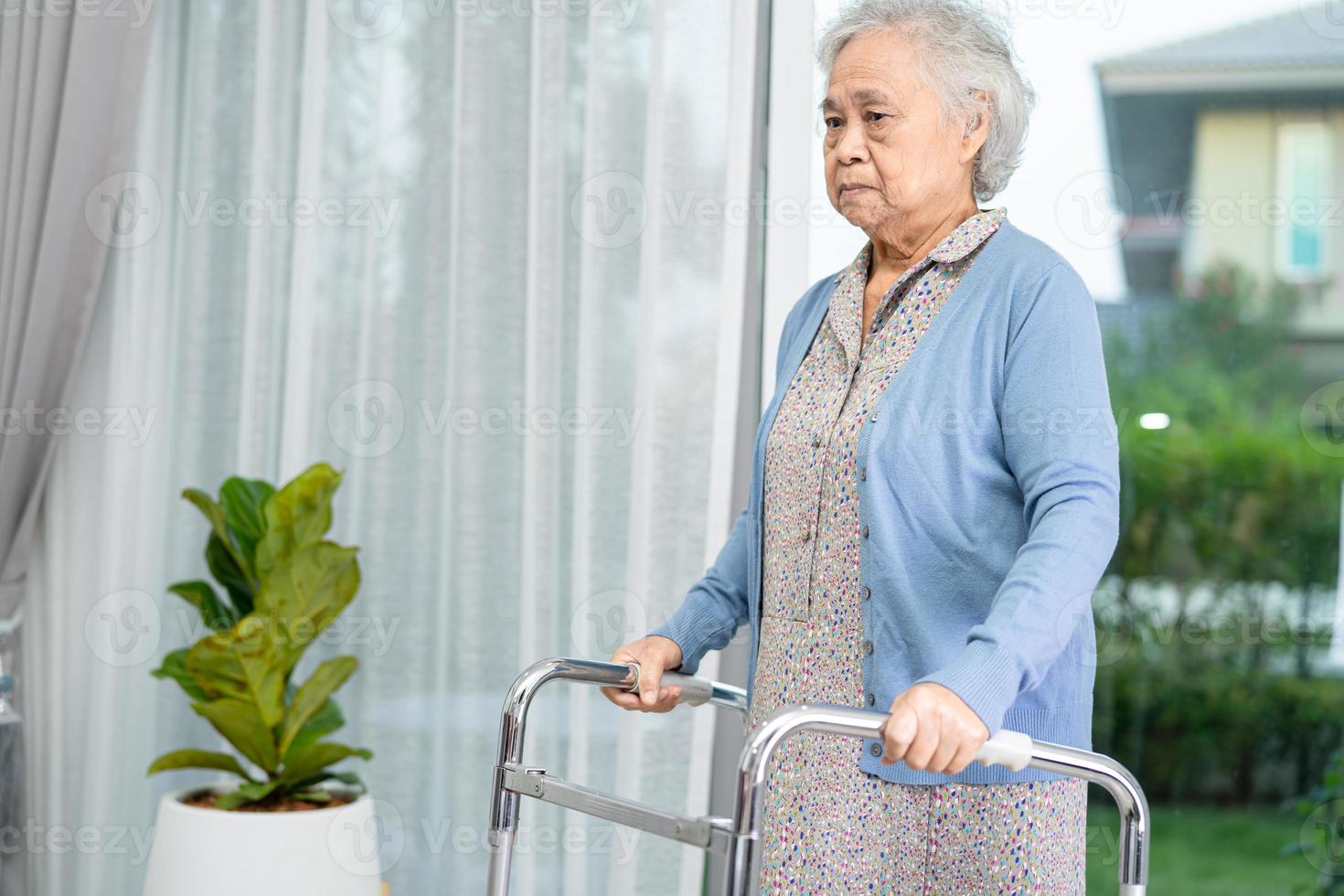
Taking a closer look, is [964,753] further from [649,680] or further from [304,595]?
[304,595]

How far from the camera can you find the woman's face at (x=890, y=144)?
1.32 m

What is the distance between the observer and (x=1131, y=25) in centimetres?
242

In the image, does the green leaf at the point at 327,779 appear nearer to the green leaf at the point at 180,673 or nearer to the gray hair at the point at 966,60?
the green leaf at the point at 180,673

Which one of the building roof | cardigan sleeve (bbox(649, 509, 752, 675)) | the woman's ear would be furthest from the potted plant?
the building roof

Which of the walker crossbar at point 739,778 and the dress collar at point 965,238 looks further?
the dress collar at point 965,238

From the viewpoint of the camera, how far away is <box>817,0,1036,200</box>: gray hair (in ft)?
4.34

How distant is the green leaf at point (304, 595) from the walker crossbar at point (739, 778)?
3.13ft

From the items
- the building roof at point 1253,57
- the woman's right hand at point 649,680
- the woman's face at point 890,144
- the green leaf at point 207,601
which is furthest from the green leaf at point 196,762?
the building roof at point 1253,57

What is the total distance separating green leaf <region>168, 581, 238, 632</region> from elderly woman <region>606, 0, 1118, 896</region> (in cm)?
111

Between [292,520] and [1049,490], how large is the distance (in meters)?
1.41

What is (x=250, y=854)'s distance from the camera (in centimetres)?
202

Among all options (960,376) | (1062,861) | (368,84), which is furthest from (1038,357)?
(368,84)

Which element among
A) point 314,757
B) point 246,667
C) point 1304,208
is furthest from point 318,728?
point 1304,208

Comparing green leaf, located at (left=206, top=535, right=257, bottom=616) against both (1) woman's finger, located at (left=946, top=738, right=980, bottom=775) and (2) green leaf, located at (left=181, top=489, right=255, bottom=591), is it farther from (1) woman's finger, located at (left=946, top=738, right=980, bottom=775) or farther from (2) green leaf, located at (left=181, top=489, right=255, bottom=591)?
(1) woman's finger, located at (left=946, top=738, right=980, bottom=775)
